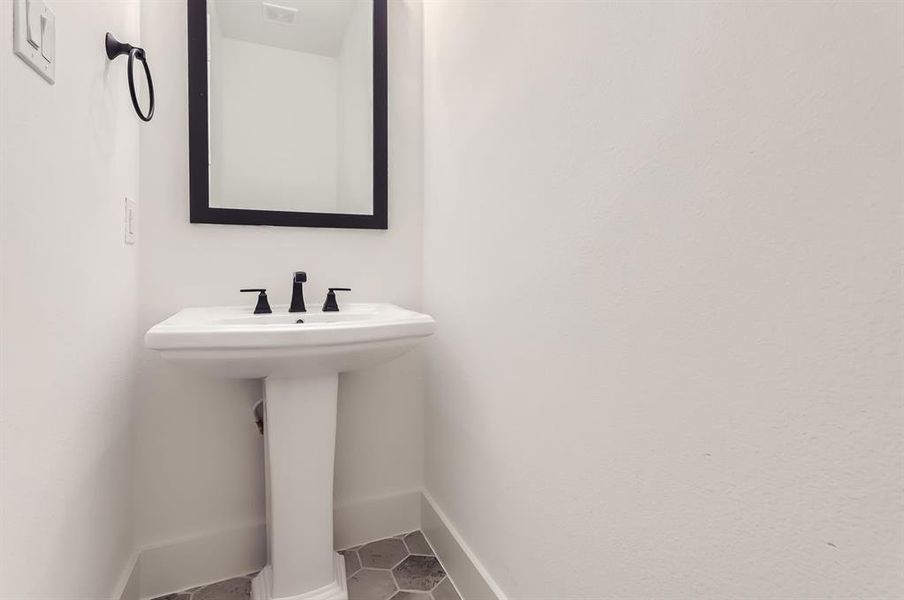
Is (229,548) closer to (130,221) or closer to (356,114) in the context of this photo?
(130,221)

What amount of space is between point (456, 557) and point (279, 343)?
849 mm

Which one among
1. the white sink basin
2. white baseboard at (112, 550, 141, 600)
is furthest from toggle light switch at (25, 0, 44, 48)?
white baseboard at (112, 550, 141, 600)

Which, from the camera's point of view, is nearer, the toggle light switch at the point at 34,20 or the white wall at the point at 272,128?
the toggle light switch at the point at 34,20

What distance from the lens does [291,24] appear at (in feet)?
4.55

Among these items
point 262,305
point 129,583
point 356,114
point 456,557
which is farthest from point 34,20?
point 456,557

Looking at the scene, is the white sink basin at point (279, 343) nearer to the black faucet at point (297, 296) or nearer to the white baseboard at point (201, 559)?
the black faucet at point (297, 296)

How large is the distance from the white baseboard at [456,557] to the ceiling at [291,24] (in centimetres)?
156

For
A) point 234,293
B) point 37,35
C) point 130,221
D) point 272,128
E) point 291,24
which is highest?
point 291,24

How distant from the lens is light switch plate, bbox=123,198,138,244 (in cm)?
110

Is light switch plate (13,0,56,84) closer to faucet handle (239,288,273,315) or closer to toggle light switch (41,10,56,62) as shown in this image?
toggle light switch (41,10,56,62)

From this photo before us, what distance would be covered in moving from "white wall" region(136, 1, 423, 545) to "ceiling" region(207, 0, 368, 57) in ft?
0.43

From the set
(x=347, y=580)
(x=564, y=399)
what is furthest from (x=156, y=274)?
(x=564, y=399)

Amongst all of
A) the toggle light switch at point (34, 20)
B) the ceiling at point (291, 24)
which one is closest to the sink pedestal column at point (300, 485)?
the toggle light switch at point (34, 20)

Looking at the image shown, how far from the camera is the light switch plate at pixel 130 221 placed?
1.10 metres
